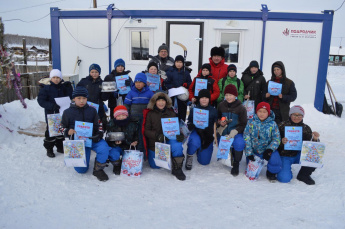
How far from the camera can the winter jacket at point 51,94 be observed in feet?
14.1

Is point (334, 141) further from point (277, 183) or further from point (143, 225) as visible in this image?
point (143, 225)

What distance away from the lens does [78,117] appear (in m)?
3.78

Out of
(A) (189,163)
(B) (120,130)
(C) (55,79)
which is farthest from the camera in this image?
(C) (55,79)

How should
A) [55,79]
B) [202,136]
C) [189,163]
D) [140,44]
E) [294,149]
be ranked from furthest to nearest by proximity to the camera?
[140,44], [55,79], [202,136], [189,163], [294,149]

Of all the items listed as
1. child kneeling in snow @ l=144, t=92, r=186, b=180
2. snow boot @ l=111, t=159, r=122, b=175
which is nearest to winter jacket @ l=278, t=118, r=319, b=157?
child kneeling in snow @ l=144, t=92, r=186, b=180

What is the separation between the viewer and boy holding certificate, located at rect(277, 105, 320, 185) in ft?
12.0

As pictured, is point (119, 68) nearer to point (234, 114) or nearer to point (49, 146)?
point (49, 146)

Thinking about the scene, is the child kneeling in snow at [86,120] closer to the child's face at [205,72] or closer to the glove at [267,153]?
the child's face at [205,72]

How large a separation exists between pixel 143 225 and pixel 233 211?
1009mm

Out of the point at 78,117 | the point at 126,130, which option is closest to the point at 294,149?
the point at 126,130

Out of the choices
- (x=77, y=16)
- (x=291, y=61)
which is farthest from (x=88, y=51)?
(x=291, y=61)

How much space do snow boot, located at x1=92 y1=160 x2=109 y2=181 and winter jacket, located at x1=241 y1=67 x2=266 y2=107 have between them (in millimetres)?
2936

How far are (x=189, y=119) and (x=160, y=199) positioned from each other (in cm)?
154

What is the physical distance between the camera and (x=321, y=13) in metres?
7.59
